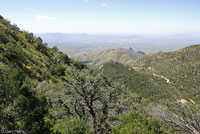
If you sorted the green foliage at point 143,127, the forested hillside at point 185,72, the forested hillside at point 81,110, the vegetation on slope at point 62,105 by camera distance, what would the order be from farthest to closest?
the forested hillside at point 185,72 < the vegetation on slope at point 62,105 < the forested hillside at point 81,110 < the green foliage at point 143,127

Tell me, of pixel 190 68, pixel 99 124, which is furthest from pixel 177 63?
pixel 99 124

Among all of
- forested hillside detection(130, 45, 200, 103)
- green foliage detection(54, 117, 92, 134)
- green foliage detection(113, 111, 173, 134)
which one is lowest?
forested hillside detection(130, 45, 200, 103)

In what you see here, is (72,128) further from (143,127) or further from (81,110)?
(81,110)

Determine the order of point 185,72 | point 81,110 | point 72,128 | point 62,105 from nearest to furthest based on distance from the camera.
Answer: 1. point 72,128
2. point 62,105
3. point 81,110
4. point 185,72

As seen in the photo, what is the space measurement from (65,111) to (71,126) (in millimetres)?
3615

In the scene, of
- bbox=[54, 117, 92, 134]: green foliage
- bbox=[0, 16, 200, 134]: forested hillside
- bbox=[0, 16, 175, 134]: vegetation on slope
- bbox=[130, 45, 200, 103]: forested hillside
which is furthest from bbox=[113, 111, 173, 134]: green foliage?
bbox=[130, 45, 200, 103]: forested hillside

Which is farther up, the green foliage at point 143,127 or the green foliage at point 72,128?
→ the green foliage at point 143,127

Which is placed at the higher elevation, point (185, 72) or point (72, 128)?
point (72, 128)

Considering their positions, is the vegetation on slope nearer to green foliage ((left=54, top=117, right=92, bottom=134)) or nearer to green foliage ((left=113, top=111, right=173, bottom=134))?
green foliage ((left=54, top=117, right=92, bottom=134))

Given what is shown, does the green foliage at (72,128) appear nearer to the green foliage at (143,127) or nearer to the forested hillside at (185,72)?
the green foliage at (143,127)

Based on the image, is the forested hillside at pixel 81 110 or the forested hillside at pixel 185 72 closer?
the forested hillside at pixel 81 110

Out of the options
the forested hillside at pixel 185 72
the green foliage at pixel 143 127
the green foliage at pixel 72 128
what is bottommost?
the forested hillside at pixel 185 72

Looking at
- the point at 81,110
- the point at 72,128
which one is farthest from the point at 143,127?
the point at 81,110

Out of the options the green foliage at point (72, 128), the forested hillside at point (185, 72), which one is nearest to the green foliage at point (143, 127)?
the green foliage at point (72, 128)
